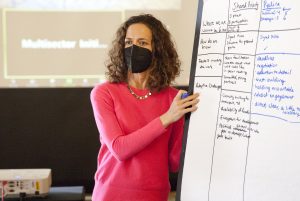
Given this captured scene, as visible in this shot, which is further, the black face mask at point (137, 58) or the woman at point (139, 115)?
the black face mask at point (137, 58)

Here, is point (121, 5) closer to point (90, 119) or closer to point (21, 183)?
point (90, 119)

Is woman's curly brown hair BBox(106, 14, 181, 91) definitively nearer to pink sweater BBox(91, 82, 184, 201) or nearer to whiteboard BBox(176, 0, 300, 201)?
pink sweater BBox(91, 82, 184, 201)

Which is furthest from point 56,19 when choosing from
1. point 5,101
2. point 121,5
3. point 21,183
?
point 21,183

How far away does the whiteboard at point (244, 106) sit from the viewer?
4.00ft

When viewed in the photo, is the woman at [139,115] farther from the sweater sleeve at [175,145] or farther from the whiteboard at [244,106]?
the whiteboard at [244,106]

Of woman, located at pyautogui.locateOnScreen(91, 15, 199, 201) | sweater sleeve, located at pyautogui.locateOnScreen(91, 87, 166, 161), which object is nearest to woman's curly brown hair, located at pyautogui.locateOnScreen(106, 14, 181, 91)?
woman, located at pyautogui.locateOnScreen(91, 15, 199, 201)

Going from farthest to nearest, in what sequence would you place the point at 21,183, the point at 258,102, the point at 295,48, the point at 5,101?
the point at 5,101 < the point at 21,183 < the point at 258,102 < the point at 295,48

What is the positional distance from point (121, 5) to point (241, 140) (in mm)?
2342

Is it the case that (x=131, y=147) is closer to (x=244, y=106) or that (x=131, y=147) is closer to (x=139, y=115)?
(x=139, y=115)

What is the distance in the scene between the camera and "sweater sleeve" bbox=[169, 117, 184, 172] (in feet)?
5.79

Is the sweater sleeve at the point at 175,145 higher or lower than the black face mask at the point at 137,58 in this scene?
lower

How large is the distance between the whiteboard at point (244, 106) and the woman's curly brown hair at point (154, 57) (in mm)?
231

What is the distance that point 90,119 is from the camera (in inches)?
136

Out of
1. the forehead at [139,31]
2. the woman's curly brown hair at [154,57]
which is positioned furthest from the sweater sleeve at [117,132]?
the forehead at [139,31]
